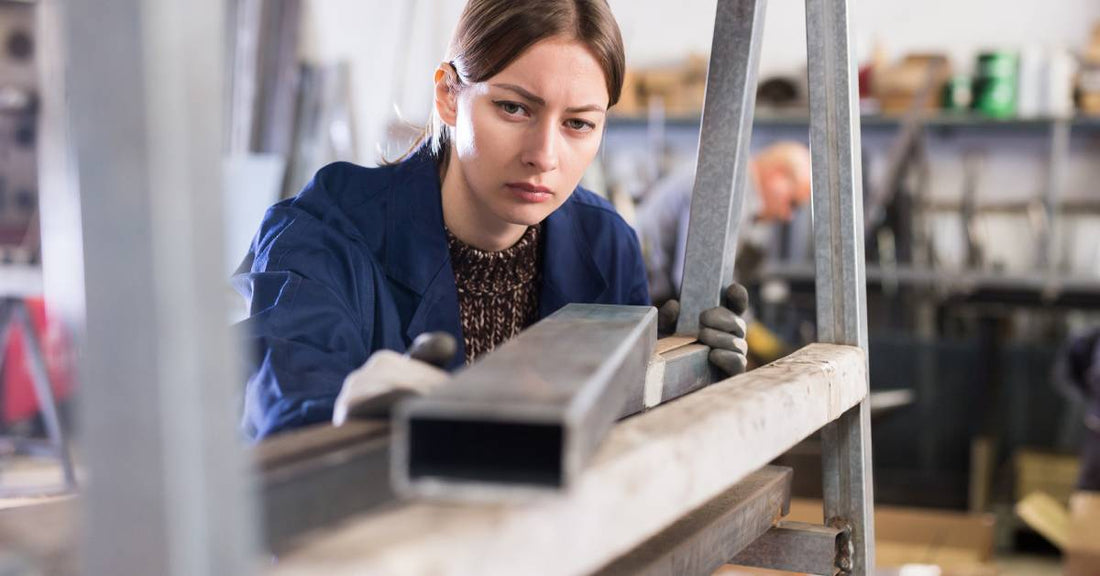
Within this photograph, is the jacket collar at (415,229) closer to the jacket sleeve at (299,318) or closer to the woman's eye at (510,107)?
the jacket sleeve at (299,318)

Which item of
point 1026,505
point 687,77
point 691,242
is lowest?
point 1026,505

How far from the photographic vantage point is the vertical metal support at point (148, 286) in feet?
1.58

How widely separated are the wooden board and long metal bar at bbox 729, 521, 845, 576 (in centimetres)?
43

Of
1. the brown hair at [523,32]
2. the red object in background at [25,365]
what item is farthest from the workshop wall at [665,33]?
the brown hair at [523,32]

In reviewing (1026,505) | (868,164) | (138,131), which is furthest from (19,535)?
(868,164)

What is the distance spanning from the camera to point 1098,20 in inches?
237

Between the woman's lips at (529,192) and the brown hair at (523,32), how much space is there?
146mm

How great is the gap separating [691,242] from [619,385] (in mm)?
794

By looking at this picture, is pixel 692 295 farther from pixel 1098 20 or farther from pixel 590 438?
pixel 1098 20

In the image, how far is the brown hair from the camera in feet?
4.84

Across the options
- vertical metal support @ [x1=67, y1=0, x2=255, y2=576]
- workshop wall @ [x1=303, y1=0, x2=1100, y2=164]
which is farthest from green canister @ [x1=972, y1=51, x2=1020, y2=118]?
vertical metal support @ [x1=67, y1=0, x2=255, y2=576]

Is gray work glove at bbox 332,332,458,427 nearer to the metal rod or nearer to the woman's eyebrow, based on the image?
the woman's eyebrow

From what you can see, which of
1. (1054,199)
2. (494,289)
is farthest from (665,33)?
(494,289)

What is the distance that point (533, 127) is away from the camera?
1.46 meters
